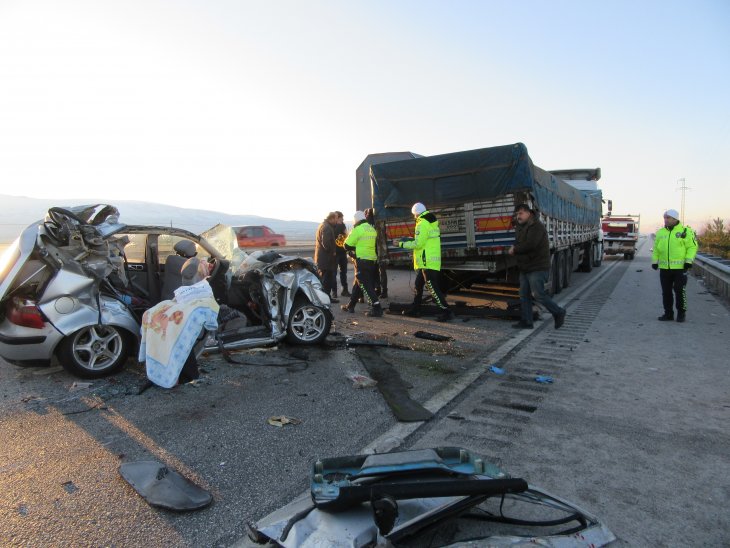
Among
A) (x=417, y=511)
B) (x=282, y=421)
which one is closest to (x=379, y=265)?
(x=282, y=421)

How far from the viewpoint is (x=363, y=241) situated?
346 inches

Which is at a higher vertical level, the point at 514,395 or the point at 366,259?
the point at 366,259

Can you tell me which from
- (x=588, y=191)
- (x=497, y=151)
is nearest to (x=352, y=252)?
(x=497, y=151)

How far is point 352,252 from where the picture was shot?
9.28m

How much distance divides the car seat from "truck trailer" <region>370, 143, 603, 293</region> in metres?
4.50

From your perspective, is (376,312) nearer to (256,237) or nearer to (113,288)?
(113,288)

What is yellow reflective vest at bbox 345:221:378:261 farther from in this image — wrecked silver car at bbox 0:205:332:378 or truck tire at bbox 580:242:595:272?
truck tire at bbox 580:242:595:272

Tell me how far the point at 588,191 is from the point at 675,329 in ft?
39.7

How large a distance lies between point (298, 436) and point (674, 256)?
23.8 ft

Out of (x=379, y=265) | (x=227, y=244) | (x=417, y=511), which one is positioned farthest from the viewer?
(x=379, y=265)

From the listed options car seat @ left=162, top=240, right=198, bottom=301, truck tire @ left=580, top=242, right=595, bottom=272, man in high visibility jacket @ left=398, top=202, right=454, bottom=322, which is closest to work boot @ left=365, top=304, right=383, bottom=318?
man in high visibility jacket @ left=398, top=202, right=454, bottom=322

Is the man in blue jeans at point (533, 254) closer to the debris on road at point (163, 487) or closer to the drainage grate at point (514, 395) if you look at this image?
the drainage grate at point (514, 395)

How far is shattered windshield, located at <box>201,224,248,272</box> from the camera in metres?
6.38

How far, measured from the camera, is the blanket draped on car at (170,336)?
179 inches
